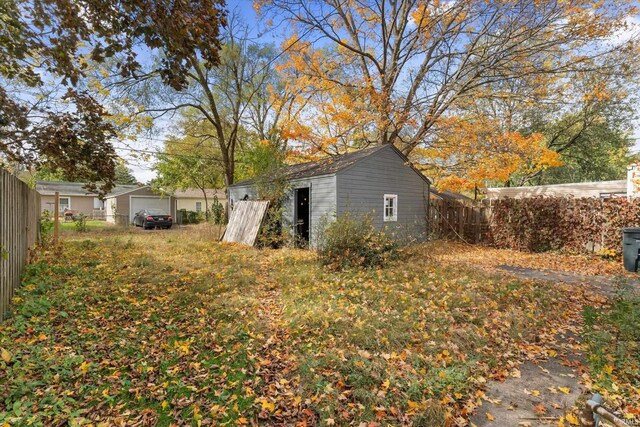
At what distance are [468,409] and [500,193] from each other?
1753 centimetres

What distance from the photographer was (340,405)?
2.71 metres

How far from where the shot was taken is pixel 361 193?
10.8 m

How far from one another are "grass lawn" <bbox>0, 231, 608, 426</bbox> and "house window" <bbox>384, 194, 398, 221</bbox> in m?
5.45

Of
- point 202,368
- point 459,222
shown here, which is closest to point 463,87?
point 459,222

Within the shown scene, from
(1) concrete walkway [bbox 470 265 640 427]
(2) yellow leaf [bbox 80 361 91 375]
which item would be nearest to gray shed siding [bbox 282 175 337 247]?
(1) concrete walkway [bbox 470 265 640 427]

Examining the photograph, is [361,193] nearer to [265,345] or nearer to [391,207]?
[391,207]

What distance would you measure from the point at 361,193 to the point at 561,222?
6.68m

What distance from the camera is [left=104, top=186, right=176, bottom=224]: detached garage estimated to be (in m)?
27.0

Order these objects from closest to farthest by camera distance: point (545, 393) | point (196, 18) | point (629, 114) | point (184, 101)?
1. point (545, 393)
2. point (196, 18)
3. point (629, 114)
4. point (184, 101)

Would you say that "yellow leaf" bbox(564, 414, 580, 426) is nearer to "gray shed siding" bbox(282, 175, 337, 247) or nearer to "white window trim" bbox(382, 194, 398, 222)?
"gray shed siding" bbox(282, 175, 337, 247)

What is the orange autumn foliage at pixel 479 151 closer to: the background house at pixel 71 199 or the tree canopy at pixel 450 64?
the tree canopy at pixel 450 64

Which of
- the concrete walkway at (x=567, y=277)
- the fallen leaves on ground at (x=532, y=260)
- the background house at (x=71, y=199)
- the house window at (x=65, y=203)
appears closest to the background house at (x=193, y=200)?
the background house at (x=71, y=199)

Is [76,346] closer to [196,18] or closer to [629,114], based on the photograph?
[196,18]

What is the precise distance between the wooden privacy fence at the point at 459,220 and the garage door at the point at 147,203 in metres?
24.2
